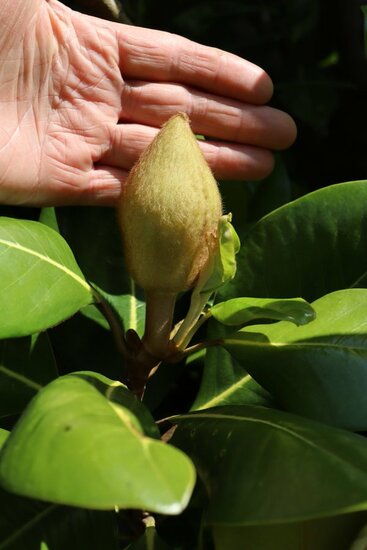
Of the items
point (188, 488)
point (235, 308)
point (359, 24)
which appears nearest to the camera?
point (188, 488)

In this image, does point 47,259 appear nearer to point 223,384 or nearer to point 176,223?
point 176,223

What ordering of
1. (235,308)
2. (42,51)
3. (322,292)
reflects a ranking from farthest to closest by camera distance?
(42,51) → (322,292) → (235,308)

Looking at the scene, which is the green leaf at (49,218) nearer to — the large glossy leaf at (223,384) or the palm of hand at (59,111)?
the palm of hand at (59,111)

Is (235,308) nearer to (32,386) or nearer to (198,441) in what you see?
(198,441)

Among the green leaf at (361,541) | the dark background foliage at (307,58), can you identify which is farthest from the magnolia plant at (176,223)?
the dark background foliage at (307,58)

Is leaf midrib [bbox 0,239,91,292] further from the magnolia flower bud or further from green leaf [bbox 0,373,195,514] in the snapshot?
green leaf [bbox 0,373,195,514]

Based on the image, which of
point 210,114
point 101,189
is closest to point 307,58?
point 210,114

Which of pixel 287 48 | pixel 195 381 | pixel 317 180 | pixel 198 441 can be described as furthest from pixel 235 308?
pixel 287 48
